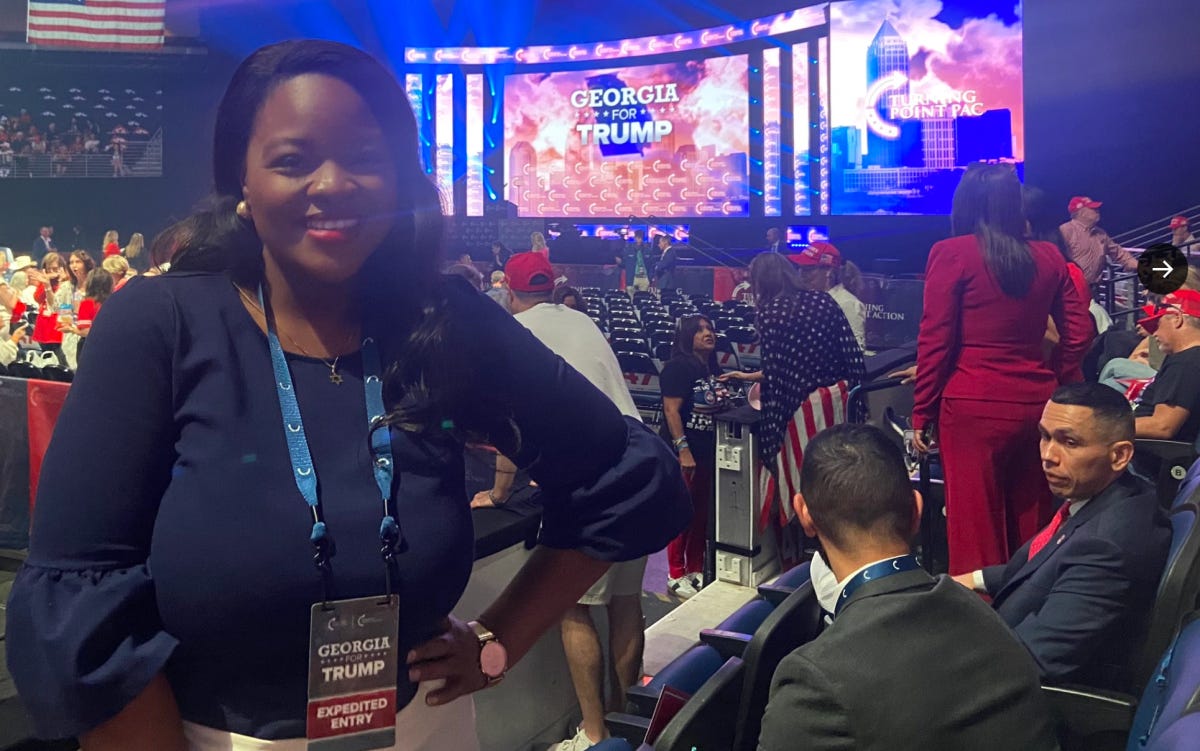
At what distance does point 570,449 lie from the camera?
1181 millimetres

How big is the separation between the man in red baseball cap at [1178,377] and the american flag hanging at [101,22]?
13.3 metres

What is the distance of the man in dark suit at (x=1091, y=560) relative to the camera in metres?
2.26

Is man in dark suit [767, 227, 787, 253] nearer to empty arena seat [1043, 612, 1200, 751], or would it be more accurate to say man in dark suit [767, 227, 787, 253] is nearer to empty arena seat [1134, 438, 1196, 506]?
empty arena seat [1134, 438, 1196, 506]

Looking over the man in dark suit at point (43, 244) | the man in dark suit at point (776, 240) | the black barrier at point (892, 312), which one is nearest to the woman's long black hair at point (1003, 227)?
the black barrier at point (892, 312)

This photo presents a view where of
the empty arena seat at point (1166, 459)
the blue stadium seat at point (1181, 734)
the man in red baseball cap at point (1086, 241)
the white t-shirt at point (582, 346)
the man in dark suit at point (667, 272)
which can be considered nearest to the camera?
the blue stadium seat at point (1181, 734)

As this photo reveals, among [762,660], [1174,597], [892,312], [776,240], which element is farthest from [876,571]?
[776,240]

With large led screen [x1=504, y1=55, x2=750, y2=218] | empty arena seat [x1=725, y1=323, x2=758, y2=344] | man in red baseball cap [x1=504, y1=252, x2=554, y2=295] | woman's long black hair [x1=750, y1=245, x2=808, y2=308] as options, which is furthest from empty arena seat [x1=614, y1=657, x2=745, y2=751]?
large led screen [x1=504, y1=55, x2=750, y2=218]

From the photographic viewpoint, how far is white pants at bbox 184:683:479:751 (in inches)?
39.2

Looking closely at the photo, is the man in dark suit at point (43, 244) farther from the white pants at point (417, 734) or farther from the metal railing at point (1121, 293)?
the white pants at point (417, 734)

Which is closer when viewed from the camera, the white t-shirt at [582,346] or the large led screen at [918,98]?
the white t-shirt at [582,346]

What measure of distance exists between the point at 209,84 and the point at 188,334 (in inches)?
865

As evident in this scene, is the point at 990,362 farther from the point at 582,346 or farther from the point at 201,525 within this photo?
the point at 201,525

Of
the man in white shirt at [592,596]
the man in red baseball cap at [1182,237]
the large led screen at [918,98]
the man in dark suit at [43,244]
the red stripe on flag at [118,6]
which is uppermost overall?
the red stripe on flag at [118,6]

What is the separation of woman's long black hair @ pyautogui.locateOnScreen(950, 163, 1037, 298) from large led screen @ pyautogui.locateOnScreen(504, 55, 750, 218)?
15.7 meters
